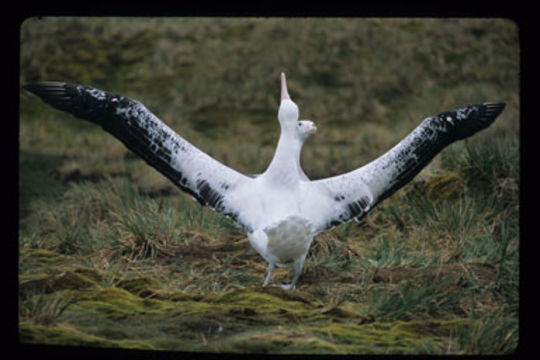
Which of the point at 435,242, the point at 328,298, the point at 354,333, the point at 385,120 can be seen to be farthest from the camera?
the point at 385,120

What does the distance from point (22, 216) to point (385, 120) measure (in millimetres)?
3277

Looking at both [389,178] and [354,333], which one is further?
[389,178]

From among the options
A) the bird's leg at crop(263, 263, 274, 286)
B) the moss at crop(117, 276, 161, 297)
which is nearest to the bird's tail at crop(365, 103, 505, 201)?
the bird's leg at crop(263, 263, 274, 286)

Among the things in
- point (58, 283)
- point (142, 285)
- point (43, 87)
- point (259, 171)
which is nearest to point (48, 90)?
point (43, 87)

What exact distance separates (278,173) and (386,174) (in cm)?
68

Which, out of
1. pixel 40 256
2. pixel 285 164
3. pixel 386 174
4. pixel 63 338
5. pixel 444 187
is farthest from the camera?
pixel 444 187

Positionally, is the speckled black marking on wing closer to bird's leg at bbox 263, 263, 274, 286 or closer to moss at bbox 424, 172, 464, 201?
bird's leg at bbox 263, 263, 274, 286

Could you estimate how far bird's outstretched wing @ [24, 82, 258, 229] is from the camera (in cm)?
512

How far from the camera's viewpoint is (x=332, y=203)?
17.1 feet

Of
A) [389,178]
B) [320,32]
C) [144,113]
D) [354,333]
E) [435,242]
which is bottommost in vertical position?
[354,333]

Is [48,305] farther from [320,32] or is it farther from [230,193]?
[320,32]

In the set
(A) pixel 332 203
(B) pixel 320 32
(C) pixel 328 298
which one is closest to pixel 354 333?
(C) pixel 328 298

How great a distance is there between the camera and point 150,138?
5.18 m

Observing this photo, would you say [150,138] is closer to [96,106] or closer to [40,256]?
[96,106]
